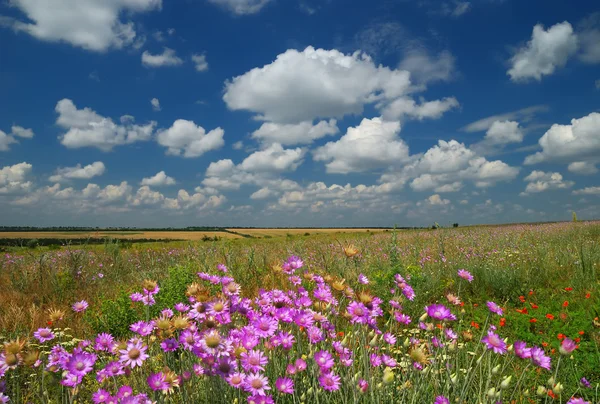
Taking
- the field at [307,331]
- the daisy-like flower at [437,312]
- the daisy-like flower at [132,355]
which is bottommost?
the field at [307,331]

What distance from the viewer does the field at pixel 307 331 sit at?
6.32 ft

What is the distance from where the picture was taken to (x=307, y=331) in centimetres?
250

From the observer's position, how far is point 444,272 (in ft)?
25.2

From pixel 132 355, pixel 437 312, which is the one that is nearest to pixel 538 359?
pixel 437 312

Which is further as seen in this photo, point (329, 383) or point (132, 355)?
point (329, 383)

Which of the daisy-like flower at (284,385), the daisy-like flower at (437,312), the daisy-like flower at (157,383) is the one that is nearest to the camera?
the daisy-like flower at (157,383)

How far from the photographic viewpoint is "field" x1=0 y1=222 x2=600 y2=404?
1927 mm

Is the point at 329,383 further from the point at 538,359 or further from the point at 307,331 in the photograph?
the point at 538,359

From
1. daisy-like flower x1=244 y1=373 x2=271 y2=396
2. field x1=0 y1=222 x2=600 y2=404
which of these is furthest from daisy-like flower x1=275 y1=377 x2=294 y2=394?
daisy-like flower x1=244 y1=373 x2=271 y2=396

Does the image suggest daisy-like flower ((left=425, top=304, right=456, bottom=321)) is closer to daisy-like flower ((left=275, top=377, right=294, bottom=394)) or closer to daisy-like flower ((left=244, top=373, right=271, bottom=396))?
daisy-like flower ((left=275, top=377, right=294, bottom=394))

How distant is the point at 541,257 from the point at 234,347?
8546 mm

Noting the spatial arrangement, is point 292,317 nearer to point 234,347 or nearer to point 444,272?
point 234,347

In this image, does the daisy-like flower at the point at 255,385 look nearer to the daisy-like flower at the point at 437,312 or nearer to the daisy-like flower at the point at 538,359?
the daisy-like flower at the point at 437,312

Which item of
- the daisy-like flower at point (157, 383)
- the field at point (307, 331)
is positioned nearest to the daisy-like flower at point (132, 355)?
the field at point (307, 331)
